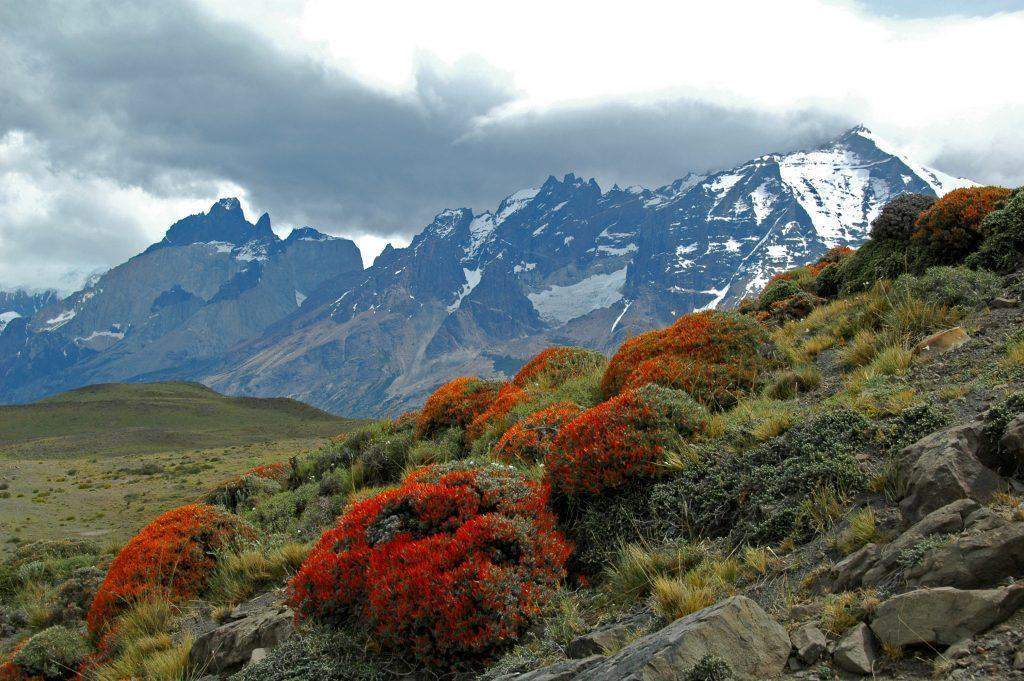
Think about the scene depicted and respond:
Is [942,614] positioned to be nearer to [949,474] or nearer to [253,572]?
[949,474]

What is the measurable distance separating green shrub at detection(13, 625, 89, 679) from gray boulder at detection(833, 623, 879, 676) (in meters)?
10.2

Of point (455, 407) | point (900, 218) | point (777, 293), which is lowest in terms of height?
point (455, 407)

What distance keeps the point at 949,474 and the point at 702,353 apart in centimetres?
641

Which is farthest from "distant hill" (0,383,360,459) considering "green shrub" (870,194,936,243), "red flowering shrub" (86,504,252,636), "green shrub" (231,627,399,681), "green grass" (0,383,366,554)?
"green shrub" (231,627,399,681)

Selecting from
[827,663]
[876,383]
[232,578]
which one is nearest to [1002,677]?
[827,663]

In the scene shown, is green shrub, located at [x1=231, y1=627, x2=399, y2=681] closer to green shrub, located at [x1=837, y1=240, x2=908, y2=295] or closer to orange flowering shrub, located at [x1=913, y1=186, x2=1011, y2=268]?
green shrub, located at [x1=837, y1=240, x2=908, y2=295]

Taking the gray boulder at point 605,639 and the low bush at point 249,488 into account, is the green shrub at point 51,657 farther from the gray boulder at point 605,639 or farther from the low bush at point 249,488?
the gray boulder at point 605,639

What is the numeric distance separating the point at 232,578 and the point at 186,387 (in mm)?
166269

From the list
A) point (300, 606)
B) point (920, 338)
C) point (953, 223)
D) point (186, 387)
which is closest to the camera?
point (300, 606)

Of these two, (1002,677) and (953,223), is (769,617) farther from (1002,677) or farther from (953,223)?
(953,223)

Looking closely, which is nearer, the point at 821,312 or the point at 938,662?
the point at 938,662

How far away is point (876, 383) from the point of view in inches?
309

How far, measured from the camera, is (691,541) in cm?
650

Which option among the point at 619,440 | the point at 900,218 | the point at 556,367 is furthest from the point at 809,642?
the point at 900,218
